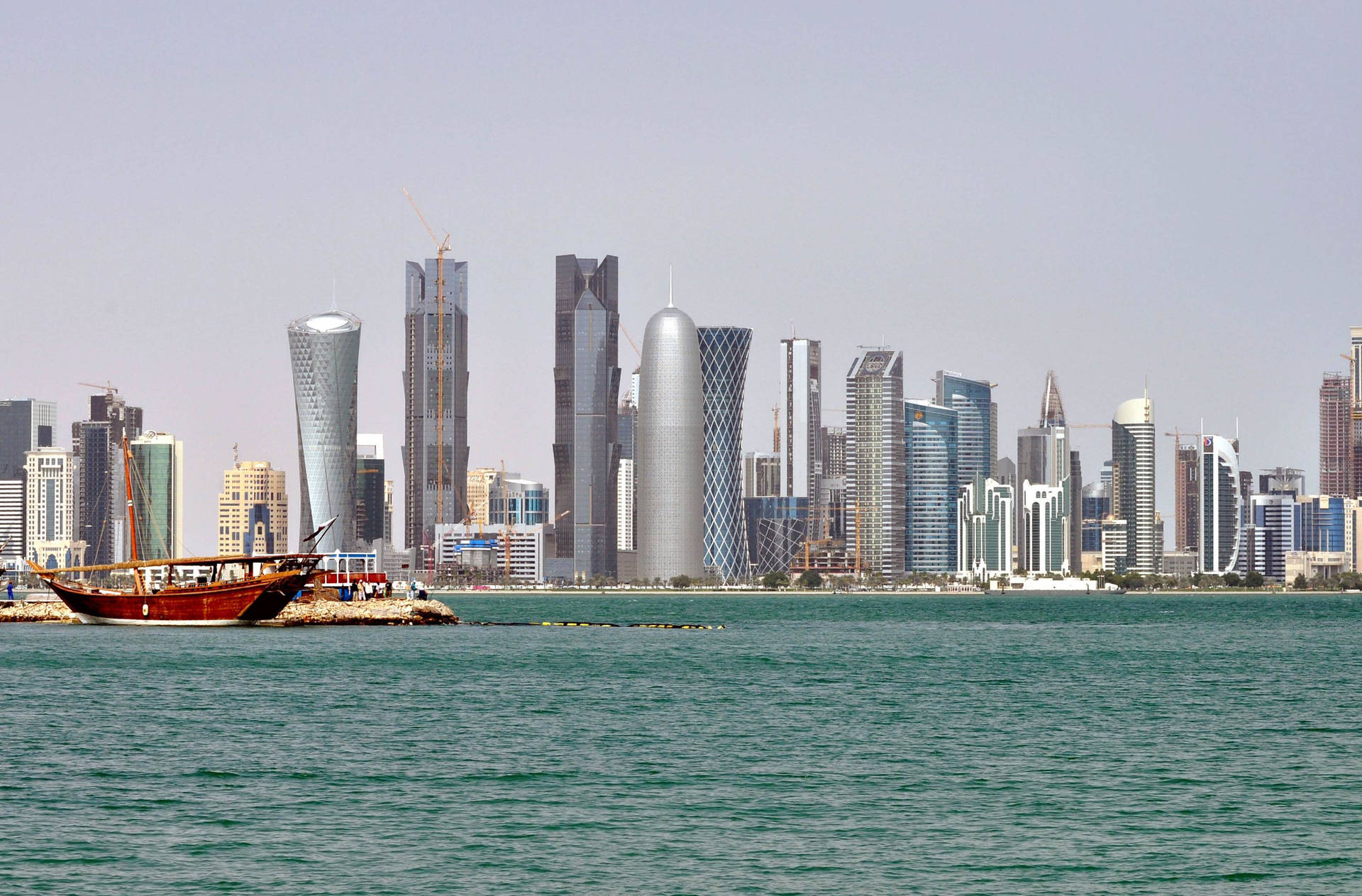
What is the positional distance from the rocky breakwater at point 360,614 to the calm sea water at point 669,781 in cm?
6578

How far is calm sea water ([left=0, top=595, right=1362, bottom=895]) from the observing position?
142 ft

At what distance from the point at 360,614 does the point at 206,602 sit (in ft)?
61.3

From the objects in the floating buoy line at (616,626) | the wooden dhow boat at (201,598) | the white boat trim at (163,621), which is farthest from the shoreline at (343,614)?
the floating buoy line at (616,626)

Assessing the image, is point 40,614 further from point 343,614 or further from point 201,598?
point 343,614

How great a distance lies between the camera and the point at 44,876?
42.2 metres

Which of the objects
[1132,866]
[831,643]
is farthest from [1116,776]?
[831,643]

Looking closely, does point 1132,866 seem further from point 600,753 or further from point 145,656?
point 145,656

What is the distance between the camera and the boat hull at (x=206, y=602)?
170m

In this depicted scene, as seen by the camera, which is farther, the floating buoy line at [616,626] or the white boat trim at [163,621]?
the floating buoy line at [616,626]

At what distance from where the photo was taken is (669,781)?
5791 centimetres

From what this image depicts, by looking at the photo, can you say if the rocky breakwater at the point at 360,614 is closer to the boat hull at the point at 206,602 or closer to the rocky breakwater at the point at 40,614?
the boat hull at the point at 206,602

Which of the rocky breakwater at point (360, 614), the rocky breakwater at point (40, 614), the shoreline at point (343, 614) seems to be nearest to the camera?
the shoreline at point (343, 614)

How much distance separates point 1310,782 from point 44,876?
39.8 metres

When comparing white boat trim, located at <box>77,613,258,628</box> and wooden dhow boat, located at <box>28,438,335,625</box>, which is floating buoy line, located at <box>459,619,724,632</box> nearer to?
wooden dhow boat, located at <box>28,438,335,625</box>
